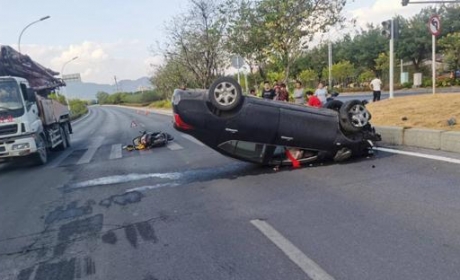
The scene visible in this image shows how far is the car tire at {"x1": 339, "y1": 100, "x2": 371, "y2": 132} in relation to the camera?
304 inches

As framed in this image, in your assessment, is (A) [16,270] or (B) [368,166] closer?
(A) [16,270]

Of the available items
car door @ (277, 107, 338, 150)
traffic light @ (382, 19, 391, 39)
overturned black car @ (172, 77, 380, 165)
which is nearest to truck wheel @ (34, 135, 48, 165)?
overturned black car @ (172, 77, 380, 165)

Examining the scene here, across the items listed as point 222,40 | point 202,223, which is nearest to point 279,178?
point 202,223

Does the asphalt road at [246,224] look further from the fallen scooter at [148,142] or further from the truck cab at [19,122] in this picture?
the fallen scooter at [148,142]

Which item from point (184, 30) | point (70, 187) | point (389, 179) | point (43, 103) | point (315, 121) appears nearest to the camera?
point (389, 179)

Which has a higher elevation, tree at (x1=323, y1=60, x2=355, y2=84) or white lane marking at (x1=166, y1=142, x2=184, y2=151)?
tree at (x1=323, y1=60, x2=355, y2=84)

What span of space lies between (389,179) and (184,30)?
→ 941 inches

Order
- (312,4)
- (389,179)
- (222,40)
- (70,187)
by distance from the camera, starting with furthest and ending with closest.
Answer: (222,40) < (312,4) < (70,187) < (389,179)

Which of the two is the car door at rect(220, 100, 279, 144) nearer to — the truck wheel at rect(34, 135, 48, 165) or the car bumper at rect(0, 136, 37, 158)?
the car bumper at rect(0, 136, 37, 158)

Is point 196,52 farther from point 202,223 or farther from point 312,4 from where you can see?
point 202,223

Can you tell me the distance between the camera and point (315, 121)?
7633 millimetres

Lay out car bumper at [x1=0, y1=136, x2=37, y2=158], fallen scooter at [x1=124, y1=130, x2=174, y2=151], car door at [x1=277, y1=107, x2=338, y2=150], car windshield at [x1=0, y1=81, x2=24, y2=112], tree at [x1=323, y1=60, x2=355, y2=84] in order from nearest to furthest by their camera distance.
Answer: car door at [x1=277, y1=107, x2=338, y2=150] < car bumper at [x1=0, y1=136, x2=37, y2=158] < car windshield at [x1=0, y1=81, x2=24, y2=112] < fallen scooter at [x1=124, y1=130, x2=174, y2=151] < tree at [x1=323, y1=60, x2=355, y2=84]

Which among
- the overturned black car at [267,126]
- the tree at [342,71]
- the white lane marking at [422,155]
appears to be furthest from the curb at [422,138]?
the tree at [342,71]

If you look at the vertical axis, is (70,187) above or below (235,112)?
below
